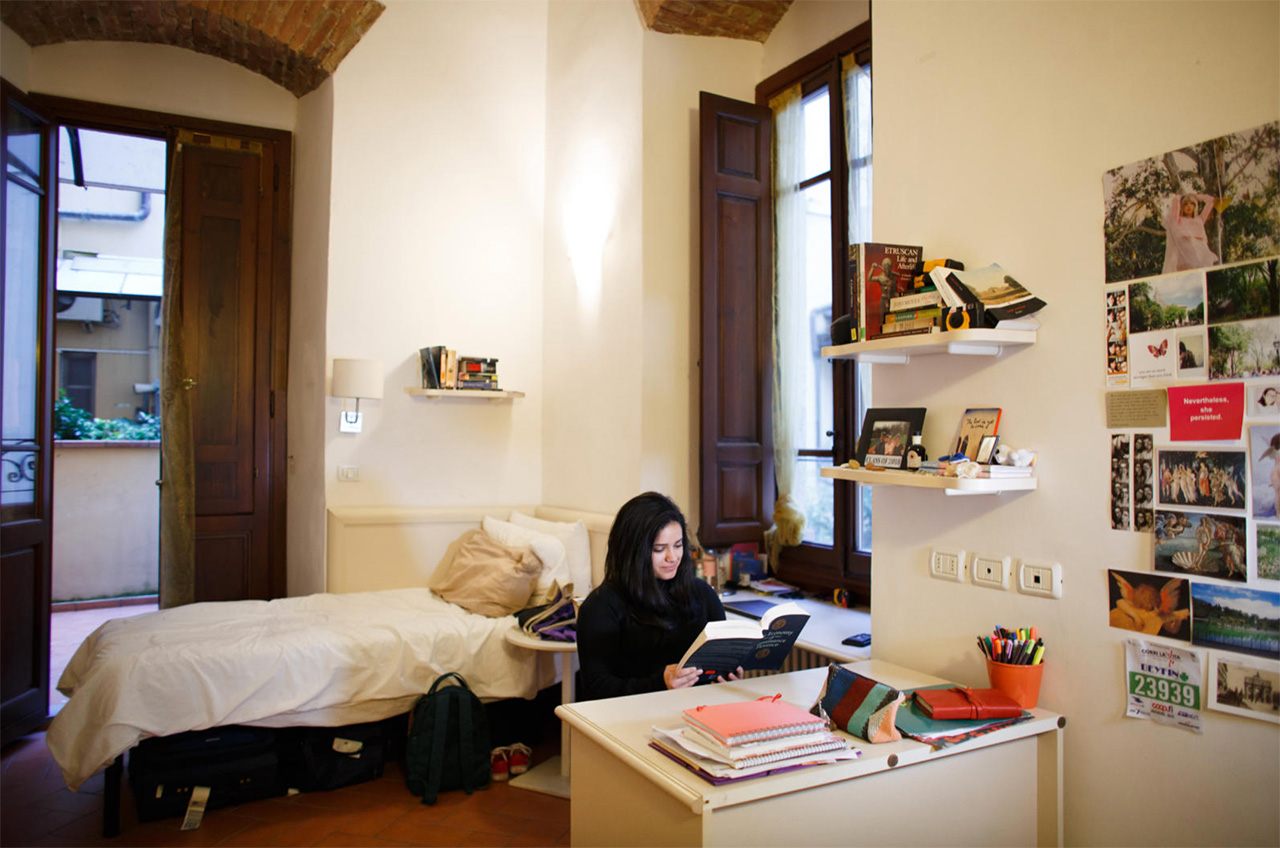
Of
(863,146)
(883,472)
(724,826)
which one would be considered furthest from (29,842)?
(863,146)

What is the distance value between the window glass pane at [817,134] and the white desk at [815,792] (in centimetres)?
260

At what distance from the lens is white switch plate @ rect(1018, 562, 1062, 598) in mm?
2021

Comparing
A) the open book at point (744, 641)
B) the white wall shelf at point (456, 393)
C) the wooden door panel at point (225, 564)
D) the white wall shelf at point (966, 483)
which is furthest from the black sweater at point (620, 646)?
the wooden door panel at point (225, 564)

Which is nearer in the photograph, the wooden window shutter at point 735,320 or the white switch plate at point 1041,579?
the white switch plate at point 1041,579

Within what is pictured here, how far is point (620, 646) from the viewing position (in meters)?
2.57

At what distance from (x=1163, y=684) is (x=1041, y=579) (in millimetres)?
335

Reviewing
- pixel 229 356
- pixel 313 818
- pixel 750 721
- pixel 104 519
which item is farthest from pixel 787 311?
pixel 104 519

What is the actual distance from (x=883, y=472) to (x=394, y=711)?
7.58 ft

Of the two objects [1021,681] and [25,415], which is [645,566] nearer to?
[1021,681]

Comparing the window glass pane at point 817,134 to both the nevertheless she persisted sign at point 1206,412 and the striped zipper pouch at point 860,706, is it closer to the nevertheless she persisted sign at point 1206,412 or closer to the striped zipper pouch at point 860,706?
the nevertheless she persisted sign at point 1206,412

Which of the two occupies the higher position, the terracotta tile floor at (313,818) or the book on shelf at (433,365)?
the book on shelf at (433,365)

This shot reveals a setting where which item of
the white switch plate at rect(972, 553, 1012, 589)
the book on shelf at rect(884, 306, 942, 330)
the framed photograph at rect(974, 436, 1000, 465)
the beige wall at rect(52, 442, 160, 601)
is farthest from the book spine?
the beige wall at rect(52, 442, 160, 601)

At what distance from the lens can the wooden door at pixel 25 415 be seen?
385 centimetres

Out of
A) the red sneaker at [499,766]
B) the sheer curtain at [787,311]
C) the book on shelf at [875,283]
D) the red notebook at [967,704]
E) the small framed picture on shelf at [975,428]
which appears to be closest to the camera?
the red notebook at [967,704]
